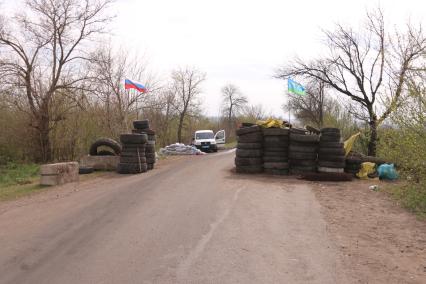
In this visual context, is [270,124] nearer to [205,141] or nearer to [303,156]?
[303,156]

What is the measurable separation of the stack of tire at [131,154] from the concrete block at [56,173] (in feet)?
8.57

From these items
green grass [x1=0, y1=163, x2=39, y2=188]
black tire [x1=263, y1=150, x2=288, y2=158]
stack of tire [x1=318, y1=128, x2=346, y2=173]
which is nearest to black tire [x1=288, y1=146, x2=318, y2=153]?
stack of tire [x1=318, y1=128, x2=346, y2=173]

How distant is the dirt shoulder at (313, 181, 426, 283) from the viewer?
5945mm

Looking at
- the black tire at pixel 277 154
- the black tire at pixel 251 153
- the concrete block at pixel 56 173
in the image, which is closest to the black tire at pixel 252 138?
the black tire at pixel 251 153

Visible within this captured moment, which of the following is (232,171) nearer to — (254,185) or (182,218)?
(254,185)

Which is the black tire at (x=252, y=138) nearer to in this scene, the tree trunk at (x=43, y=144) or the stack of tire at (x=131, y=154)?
the stack of tire at (x=131, y=154)

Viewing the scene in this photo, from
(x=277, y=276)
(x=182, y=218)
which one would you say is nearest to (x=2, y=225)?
(x=182, y=218)

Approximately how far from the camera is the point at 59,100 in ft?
76.2

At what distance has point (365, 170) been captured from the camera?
53.6ft

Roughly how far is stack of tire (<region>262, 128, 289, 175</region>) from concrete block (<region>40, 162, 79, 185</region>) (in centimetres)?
688

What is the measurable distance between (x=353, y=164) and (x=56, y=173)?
1016 centimetres

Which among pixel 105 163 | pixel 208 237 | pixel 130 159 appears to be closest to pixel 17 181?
pixel 105 163

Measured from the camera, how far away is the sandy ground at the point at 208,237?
5770 millimetres

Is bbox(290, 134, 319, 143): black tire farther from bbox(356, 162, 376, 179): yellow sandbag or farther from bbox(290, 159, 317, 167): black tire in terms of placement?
bbox(356, 162, 376, 179): yellow sandbag
